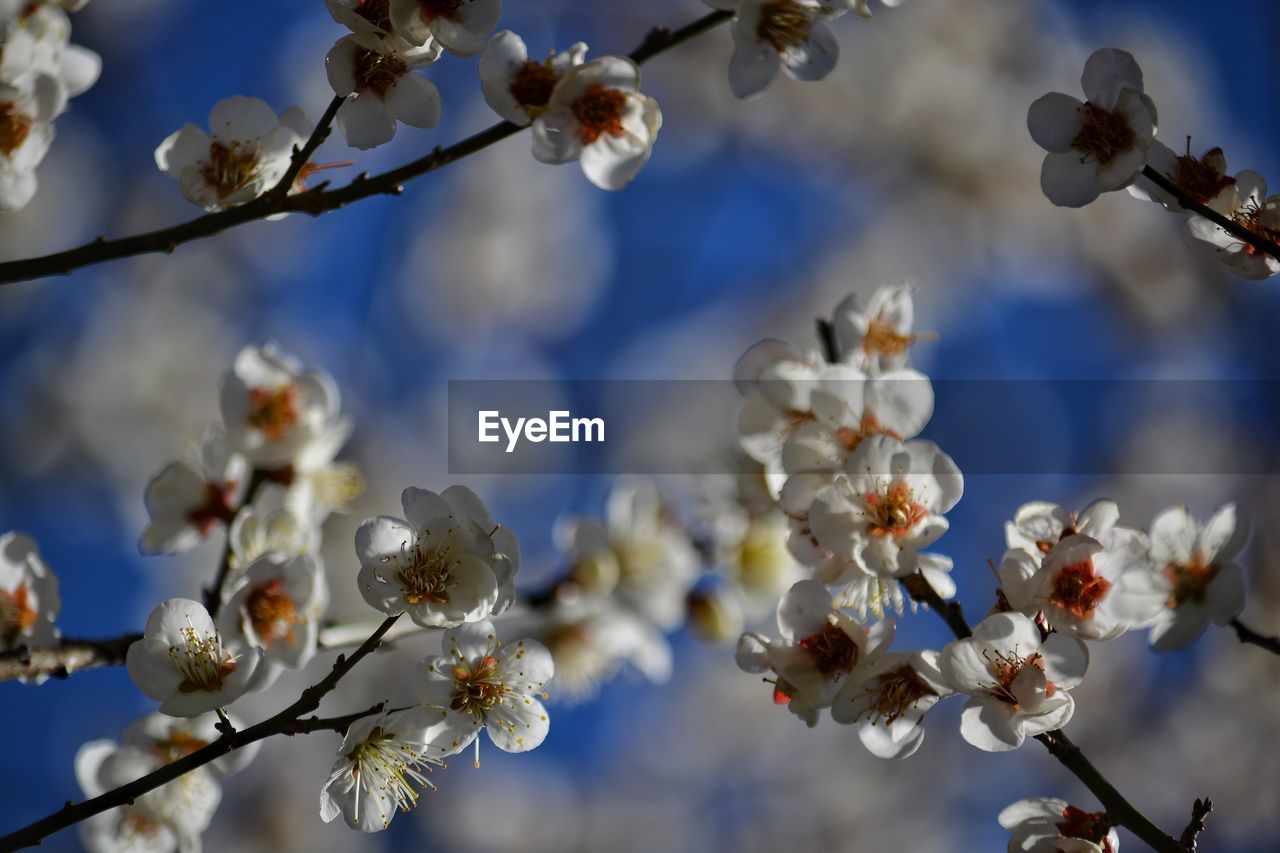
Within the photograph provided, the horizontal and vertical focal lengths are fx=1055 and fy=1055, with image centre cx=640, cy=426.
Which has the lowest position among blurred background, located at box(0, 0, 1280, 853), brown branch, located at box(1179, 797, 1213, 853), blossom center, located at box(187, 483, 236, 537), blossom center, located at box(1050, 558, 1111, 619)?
blurred background, located at box(0, 0, 1280, 853)

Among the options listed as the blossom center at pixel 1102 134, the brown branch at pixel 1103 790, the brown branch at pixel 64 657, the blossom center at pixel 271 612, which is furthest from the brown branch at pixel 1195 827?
the brown branch at pixel 64 657

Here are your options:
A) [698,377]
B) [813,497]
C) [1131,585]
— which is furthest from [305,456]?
[698,377]

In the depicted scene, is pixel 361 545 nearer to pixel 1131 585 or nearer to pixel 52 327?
A: pixel 1131 585

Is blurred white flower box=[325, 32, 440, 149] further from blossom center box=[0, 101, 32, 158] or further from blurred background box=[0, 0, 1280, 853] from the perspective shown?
blurred background box=[0, 0, 1280, 853]

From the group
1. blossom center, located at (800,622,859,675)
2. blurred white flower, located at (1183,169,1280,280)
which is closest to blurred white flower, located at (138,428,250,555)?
blossom center, located at (800,622,859,675)

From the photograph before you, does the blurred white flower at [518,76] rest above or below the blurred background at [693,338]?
above

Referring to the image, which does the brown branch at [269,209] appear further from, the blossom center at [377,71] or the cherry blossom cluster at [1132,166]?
the cherry blossom cluster at [1132,166]
